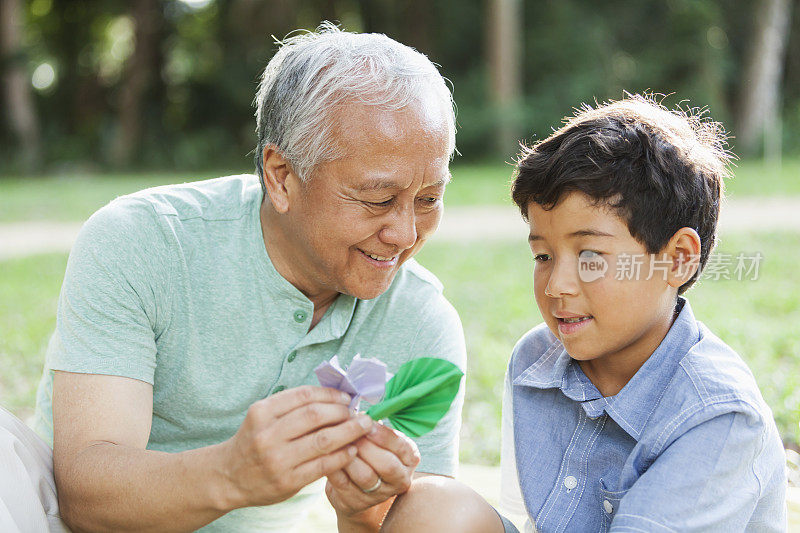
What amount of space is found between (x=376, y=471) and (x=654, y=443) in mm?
668

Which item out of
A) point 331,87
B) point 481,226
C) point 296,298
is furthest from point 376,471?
point 481,226

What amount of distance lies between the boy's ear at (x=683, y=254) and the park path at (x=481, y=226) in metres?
6.40

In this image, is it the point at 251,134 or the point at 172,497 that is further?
the point at 251,134

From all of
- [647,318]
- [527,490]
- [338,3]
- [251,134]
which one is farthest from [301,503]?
[338,3]

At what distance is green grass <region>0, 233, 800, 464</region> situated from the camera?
4504mm

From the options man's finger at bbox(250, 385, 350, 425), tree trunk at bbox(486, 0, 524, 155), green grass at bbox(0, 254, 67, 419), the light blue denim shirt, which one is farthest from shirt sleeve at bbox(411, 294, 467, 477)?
tree trunk at bbox(486, 0, 524, 155)

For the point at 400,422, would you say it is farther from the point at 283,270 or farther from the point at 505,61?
the point at 505,61

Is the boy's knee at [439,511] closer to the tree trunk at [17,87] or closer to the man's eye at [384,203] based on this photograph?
the man's eye at [384,203]

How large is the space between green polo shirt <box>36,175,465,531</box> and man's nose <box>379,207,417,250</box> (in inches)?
15.0

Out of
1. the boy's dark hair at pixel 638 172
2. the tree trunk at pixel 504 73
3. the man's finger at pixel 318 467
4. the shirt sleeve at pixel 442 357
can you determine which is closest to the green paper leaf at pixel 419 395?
the man's finger at pixel 318 467

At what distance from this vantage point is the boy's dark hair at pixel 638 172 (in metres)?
2.10

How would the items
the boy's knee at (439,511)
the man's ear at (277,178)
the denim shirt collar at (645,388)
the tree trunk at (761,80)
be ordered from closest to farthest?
1. the boy's knee at (439,511)
2. the denim shirt collar at (645,388)
3. the man's ear at (277,178)
4. the tree trunk at (761,80)

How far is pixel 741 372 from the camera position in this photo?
2.03 metres

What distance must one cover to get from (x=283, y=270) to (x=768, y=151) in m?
14.7
